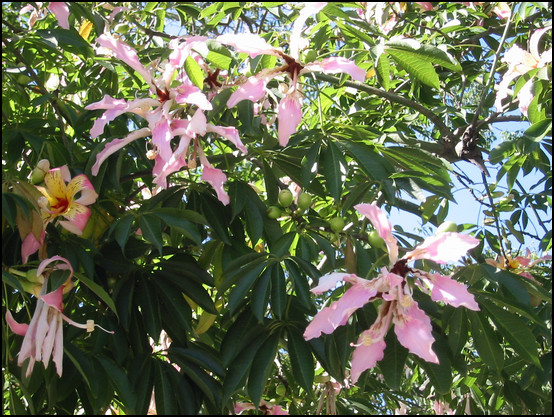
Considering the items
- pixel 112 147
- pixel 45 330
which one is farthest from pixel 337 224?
pixel 45 330

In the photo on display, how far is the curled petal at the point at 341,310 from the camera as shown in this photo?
1.08m

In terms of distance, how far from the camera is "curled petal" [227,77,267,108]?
1.29 metres

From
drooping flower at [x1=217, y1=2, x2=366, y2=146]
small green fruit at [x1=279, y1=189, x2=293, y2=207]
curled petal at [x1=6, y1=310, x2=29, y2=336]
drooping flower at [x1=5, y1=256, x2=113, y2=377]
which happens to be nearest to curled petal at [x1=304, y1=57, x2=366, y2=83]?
drooping flower at [x1=217, y1=2, x2=366, y2=146]

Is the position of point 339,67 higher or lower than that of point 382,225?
higher

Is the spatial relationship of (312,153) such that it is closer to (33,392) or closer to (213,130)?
(213,130)

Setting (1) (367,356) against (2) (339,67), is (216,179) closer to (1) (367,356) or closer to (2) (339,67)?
(2) (339,67)

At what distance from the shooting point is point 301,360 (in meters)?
1.30

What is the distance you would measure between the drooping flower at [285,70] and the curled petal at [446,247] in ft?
1.11

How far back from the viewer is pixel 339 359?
4.04 feet

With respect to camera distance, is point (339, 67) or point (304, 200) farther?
point (304, 200)

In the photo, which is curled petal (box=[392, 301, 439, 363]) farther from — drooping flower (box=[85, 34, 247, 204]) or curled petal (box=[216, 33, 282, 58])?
curled petal (box=[216, 33, 282, 58])

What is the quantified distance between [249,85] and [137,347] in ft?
1.84

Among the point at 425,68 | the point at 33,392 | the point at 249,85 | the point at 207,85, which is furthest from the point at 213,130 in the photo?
the point at 33,392

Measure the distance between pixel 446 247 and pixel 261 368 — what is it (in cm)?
42
